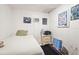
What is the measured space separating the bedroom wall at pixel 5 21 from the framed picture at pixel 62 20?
598 mm

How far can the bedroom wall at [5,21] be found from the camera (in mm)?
1161

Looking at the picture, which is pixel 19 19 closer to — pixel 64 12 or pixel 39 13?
pixel 39 13

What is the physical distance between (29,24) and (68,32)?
49 cm

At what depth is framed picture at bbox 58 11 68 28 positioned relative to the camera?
47.6 inches

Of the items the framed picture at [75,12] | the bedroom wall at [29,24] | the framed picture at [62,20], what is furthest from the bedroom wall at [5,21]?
the framed picture at [75,12]

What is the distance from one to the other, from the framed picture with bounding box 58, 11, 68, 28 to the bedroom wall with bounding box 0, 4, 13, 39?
598 millimetres

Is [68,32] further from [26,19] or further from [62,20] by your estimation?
[26,19]

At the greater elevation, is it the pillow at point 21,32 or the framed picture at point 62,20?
the framed picture at point 62,20

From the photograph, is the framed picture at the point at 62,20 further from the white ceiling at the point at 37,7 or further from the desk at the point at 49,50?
the desk at the point at 49,50

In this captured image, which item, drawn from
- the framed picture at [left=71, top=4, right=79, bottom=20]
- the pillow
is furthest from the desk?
the framed picture at [left=71, top=4, right=79, bottom=20]
